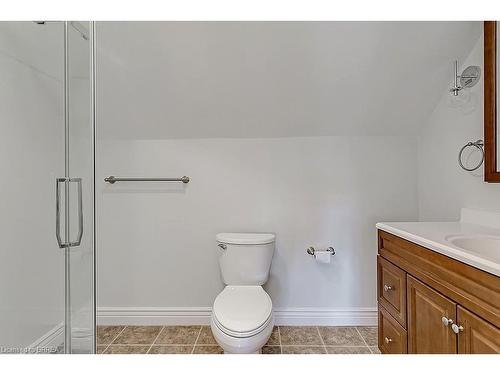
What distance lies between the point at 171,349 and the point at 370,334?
55.8 inches

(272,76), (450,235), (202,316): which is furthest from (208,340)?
(272,76)

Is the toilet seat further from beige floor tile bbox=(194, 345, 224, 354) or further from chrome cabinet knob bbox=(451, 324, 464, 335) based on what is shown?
chrome cabinet knob bbox=(451, 324, 464, 335)

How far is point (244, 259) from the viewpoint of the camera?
1.76 m

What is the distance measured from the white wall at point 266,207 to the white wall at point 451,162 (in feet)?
0.38

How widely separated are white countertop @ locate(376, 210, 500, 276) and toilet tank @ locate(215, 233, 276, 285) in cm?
77

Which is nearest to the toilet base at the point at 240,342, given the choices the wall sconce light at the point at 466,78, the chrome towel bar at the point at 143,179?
the chrome towel bar at the point at 143,179

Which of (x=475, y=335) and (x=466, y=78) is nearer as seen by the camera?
(x=475, y=335)

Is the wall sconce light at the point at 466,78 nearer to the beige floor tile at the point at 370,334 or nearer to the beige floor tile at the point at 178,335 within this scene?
the beige floor tile at the point at 370,334

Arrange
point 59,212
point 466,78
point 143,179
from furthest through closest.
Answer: point 143,179 < point 466,78 < point 59,212

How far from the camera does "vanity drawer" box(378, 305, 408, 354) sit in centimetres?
119

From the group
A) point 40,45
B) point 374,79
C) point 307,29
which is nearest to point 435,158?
→ point 374,79

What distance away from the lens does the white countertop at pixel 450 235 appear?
0.78m

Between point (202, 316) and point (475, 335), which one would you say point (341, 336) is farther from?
point (475, 335)
